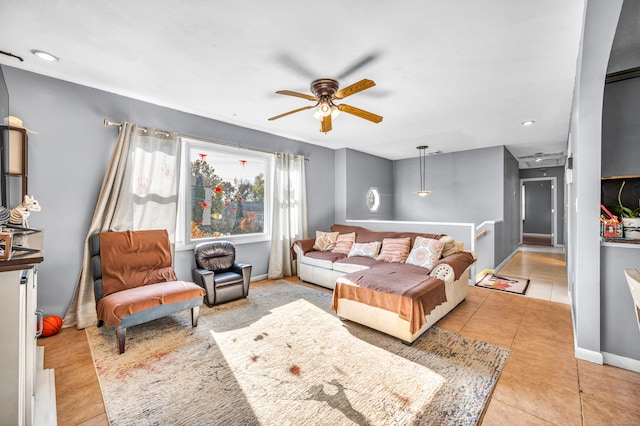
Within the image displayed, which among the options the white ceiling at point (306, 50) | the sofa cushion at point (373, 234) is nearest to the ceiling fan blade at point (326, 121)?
the white ceiling at point (306, 50)

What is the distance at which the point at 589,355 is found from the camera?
7.43 ft

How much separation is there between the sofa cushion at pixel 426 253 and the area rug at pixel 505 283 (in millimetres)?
1486

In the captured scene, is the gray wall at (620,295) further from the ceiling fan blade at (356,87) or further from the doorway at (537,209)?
the doorway at (537,209)

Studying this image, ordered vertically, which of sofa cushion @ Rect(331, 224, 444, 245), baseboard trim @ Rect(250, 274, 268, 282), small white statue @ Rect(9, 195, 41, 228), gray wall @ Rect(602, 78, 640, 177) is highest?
gray wall @ Rect(602, 78, 640, 177)

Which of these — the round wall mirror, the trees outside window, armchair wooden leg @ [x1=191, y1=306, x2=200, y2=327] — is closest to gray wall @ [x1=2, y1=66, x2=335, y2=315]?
the trees outside window

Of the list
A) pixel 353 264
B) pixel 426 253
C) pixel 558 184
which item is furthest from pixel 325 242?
pixel 558 184

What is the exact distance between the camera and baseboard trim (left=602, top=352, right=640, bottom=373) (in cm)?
A: 211

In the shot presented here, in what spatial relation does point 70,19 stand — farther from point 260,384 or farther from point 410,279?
point 410,279

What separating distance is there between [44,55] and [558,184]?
11886 millimetres

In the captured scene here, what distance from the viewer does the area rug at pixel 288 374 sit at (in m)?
1.72

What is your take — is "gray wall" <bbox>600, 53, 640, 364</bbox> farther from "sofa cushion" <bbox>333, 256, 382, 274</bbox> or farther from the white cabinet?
the white cabinet

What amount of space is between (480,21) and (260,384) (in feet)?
10.3

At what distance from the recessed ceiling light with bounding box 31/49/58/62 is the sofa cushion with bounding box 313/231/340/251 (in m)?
4.02

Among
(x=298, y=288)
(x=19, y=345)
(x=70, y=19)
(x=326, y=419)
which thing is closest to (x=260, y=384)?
(x=326, y=419)
